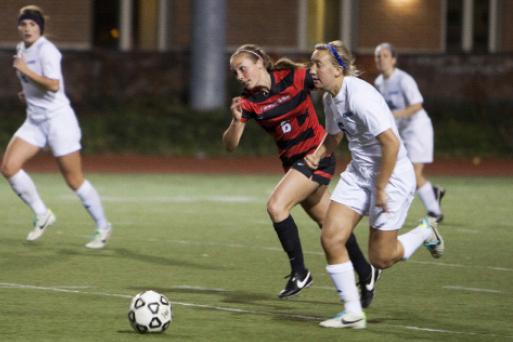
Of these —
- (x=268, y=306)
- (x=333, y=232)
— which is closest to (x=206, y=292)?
(x=268, y=306)

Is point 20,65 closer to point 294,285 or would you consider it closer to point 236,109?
point 236,109

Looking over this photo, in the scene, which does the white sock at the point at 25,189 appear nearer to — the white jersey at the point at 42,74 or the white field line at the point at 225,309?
the white jersey at the point at 42,74

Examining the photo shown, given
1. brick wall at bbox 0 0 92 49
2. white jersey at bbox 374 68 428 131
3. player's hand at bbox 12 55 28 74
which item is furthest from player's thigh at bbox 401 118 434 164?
brick wall at bbox 0 0 92 49

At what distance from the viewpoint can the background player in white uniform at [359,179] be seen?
8.30 meters

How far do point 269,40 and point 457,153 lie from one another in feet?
23.4

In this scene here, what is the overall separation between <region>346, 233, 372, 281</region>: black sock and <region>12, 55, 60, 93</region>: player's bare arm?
12.2ft

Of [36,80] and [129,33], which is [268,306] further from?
[129,33]

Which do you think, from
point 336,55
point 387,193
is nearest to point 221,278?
point 387,193

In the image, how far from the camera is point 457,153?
2531 cm

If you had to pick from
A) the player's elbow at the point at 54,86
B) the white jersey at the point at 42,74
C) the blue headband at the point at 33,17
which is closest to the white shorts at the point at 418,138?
the white jersey at the point at 42,74

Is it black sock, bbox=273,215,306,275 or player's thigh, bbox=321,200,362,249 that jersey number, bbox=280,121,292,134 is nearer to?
black sock, bbox=273,215,306,275

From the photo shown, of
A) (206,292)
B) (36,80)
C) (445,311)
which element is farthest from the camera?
(36,80)

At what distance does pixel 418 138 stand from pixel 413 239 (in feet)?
19.0

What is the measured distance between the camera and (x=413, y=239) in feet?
29.6
